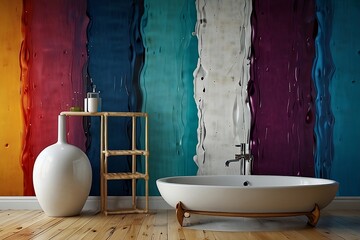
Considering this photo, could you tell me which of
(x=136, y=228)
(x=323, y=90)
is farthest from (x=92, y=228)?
(x=323, y=90)

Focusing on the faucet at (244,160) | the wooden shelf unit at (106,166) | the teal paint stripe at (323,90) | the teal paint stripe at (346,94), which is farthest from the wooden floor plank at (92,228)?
the teal paint stripe at (346,94)

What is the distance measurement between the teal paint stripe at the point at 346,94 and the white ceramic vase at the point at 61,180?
238cm

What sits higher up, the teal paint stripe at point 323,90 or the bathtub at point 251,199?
the teal paint stripe at point 323,90

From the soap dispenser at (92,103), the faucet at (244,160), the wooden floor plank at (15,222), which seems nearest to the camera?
the wooden floor plank at (15,222)

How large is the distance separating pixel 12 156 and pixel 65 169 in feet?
2.85

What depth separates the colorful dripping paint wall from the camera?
4.72 meters

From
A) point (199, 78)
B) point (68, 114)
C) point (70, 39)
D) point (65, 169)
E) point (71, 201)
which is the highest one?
point (70, 39)

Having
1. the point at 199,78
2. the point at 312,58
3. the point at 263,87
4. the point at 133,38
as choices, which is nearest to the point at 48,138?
the point at 133,38

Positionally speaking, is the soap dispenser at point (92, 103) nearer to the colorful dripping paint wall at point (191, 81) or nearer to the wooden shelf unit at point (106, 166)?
the wooden shelf unit at point (106, 166)

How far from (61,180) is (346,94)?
9.15ft

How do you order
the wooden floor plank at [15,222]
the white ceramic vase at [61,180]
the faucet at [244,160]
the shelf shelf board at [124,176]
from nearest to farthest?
1. the wooden floor plank at [15,222]
2. the white ceramic vase at [61,180]
3. the shelf shelf board at [124,176]
4. the faucet at [244,160]

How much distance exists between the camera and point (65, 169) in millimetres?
4117

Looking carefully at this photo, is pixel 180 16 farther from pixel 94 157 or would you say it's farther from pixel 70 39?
pixel 94 157

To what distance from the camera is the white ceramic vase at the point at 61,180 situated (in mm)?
4109
